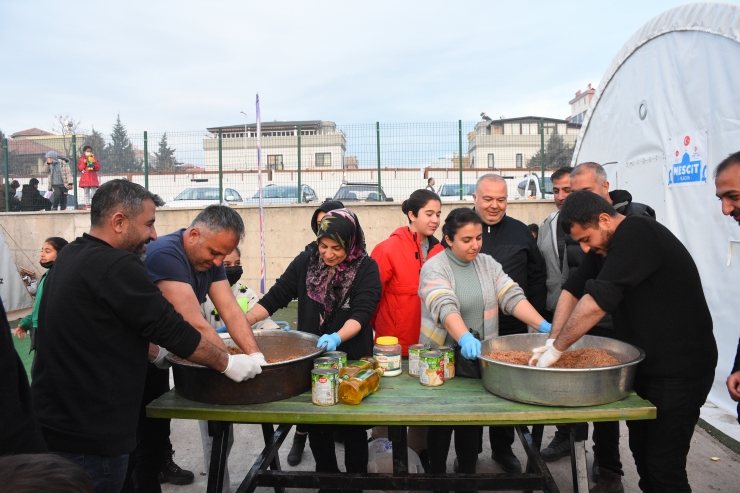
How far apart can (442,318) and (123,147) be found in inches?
407

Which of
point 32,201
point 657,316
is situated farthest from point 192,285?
point 32,201

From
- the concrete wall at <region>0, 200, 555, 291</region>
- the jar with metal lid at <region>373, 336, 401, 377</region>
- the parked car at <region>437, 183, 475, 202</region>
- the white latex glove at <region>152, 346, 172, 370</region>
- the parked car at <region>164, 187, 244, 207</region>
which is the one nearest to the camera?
the white latex glove at <region>152, 346, 172, 370</region>

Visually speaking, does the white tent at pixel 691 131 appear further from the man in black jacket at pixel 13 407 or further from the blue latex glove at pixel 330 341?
the man in black jacket at pixel 13 407

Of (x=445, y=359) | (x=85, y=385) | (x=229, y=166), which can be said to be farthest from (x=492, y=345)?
(x=229, y=166)

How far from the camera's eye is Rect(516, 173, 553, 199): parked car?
10.6m

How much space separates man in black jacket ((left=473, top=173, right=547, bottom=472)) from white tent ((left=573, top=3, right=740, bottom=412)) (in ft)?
6.64

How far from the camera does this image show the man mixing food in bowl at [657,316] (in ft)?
7.45

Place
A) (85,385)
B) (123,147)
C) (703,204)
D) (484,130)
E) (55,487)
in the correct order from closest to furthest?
(55,487) < (85,385) < (703,204) < (484,130) < (123,147)

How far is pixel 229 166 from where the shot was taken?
10555 millimetres

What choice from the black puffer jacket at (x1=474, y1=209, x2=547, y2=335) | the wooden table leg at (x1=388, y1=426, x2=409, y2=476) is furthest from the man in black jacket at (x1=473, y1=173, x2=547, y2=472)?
the wooden table leg at (x1=388, y1=426, x2=409, y2=476)

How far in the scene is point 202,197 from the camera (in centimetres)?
1111

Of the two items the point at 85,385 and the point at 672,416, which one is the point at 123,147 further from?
the point at 672,416

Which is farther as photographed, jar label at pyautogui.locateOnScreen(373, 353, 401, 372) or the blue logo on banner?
the blue logo on banner

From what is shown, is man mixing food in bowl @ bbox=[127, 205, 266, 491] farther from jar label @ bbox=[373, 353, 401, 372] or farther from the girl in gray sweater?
the girl in gray sweater
